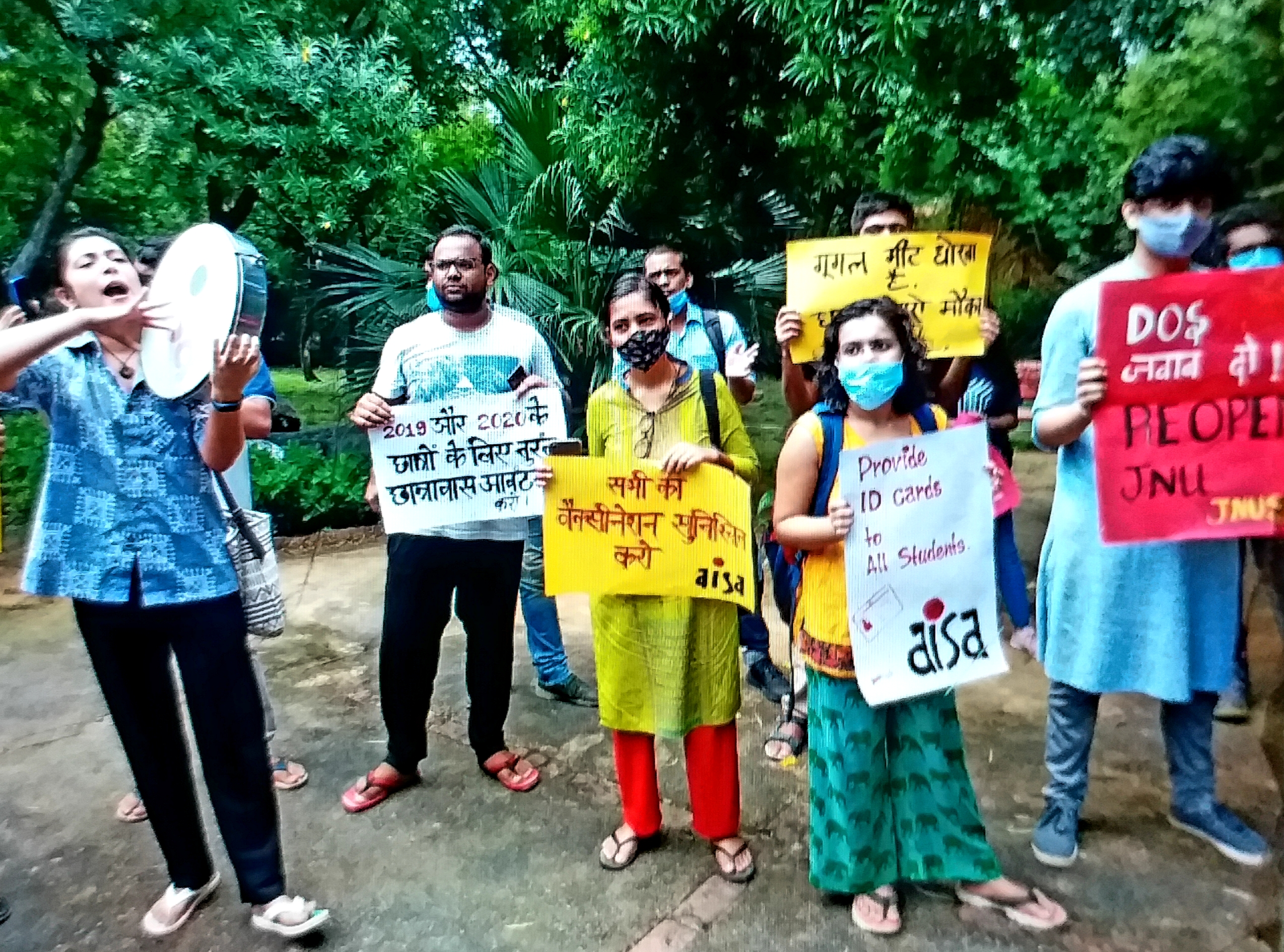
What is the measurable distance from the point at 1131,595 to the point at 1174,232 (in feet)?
3.18

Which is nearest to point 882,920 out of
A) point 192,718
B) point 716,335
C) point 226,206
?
point 192,718

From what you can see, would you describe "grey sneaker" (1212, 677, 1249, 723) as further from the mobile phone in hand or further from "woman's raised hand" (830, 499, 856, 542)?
the mobile phone in hand

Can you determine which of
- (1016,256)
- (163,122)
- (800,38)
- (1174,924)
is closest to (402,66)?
(163,122)

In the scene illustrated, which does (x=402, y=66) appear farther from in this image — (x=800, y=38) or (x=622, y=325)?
(x=622, y=325)

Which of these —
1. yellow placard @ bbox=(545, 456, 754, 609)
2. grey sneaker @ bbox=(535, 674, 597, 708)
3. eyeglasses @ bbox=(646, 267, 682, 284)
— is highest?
eyeglasses @ bbox=(646, 267, 682, 284)

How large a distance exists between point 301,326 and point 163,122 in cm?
167

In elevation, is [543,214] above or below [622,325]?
above

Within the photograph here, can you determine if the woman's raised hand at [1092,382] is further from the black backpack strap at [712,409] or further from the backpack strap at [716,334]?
the backpack strap at [716,334]

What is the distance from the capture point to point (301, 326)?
23.5 feet

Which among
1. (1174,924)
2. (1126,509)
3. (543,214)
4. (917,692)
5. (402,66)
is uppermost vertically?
(402,66)

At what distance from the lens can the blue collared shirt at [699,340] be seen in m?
3.32

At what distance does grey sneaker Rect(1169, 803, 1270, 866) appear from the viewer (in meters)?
2.63

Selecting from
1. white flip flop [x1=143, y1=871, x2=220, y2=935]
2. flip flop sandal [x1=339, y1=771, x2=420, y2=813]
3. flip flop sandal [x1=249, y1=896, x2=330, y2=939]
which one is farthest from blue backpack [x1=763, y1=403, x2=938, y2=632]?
white flip flop [x1=143, y1=871, x2=220, y2=935]

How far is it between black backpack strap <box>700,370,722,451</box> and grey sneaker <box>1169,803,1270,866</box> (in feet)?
5.97
